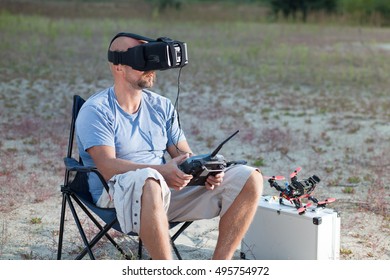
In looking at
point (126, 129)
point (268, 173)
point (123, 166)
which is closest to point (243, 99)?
point (268, 173)

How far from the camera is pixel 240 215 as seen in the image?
11.6 ft

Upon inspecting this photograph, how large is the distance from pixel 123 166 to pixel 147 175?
23 centimetres

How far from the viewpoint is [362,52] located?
1551 centimetres

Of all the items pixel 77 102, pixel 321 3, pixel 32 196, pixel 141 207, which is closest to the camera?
pixel 141 207

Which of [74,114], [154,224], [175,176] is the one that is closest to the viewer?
[154,224]

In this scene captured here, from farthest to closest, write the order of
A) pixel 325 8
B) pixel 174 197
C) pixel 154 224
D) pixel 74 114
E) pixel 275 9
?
pixel 325 8, pixel 275 9, pixel 74 114, pixel 174 197, pixel 154 224

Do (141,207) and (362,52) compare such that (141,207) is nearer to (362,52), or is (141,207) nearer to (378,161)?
(378,161)

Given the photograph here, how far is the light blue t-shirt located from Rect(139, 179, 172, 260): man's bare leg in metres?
0.41

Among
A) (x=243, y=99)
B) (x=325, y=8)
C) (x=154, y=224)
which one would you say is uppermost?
(x=154, y=224)

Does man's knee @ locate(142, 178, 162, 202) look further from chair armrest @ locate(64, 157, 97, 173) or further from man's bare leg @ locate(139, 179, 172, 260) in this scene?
chair armrest @ locate(64, 157, 97, 173)

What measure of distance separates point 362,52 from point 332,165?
31.0 feet

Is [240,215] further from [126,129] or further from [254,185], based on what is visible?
[126,129]


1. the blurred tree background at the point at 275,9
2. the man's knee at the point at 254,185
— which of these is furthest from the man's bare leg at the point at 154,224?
the blurred tree background at the point at 275,9

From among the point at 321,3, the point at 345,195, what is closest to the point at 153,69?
the point at 345,195
